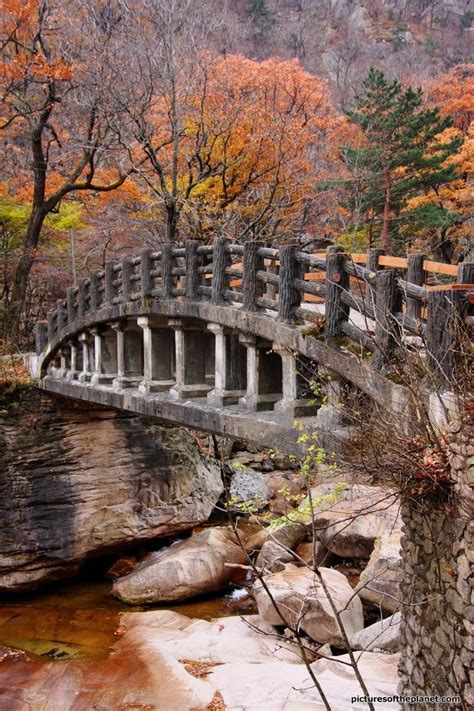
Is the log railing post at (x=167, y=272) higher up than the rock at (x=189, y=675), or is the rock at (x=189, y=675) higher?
the log railing post at (x=167, y=272)

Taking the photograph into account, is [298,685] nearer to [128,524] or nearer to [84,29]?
[128,524]

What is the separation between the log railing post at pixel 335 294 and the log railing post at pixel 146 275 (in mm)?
4923

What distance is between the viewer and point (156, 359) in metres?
11.9

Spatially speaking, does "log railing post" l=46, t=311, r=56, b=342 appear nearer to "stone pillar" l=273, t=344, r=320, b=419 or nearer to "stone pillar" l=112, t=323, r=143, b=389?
"stone pillar" l=112, t=323, r=143, b=389

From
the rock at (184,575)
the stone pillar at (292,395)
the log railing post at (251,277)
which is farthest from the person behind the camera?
the rock at (184,575)

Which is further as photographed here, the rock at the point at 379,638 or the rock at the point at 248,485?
the rock at the point at 248,485

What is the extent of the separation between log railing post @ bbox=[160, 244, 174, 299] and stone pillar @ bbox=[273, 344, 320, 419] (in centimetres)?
333

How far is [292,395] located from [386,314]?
7.46 ft

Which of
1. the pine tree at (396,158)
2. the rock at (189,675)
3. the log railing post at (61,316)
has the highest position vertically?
the pine tree at (396,158)

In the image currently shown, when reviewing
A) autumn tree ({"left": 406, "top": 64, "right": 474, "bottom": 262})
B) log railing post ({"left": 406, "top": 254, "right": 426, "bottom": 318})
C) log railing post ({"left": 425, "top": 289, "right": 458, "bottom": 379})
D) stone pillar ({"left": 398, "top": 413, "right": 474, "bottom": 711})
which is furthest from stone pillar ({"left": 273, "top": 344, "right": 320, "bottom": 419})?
autumn tree ({"left": 406, "top": 64, "right": 474, "bottom": 262})

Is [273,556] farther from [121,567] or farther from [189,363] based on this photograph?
[189,363]

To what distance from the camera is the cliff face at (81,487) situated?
1523cm

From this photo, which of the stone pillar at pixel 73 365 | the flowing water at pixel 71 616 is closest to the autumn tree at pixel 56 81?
the stone pillar at pixel 73 365

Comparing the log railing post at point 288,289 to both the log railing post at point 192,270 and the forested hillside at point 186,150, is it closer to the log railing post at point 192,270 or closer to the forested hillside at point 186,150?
the log railing post at point 192,270
